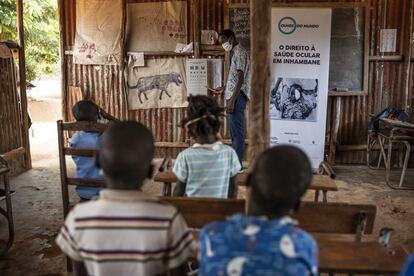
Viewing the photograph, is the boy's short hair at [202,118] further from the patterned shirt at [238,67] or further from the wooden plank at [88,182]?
the patterned shirt at [238,67]

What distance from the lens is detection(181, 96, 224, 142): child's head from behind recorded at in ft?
10.7

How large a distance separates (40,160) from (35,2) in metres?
6.89

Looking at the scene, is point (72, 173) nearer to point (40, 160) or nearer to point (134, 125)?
A: point (40, 160)

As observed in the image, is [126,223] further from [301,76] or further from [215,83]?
[215,83]

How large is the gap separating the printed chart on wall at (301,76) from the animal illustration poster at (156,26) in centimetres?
145

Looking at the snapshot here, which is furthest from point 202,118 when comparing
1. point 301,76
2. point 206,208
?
point 301,76

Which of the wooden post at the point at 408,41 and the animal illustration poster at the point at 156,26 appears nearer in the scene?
the wooden post at the point at 408,41

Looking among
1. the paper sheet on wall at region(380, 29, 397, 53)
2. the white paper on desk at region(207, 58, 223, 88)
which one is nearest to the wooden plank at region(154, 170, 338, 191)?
the white paper on desk at region(207, 58, 223, 88)

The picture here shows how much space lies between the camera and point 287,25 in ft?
22.2

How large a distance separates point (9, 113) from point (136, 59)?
204 centimetres

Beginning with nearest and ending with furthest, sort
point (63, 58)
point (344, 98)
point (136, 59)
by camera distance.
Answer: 1. point (344, 98)
2. point (136, 59)
3. point (63, 58)

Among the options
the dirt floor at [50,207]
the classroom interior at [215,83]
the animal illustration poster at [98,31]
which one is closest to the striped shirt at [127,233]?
the dirt floor at [50,207]

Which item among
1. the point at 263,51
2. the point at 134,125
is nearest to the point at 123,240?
the point at 134,125

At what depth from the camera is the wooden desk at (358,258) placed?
2119mm
